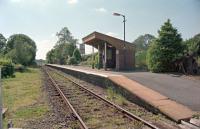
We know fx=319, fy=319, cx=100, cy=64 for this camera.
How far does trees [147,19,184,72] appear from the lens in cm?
2373

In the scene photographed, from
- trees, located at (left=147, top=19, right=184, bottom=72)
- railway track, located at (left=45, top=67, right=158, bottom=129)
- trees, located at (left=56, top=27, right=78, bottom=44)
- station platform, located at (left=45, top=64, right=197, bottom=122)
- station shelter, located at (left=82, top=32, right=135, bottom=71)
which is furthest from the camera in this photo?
trees, located at (left=56, top=27, right=78, bottom=44)

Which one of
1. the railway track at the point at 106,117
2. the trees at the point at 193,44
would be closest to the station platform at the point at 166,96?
the railway track at the point at 106,117

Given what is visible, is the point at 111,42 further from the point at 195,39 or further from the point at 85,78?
the point at 195,39

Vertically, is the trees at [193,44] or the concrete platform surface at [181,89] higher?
the trees at [193,44]

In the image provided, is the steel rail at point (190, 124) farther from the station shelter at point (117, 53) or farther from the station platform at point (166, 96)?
the station shelter at point (117, 53)

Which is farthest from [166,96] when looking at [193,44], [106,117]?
[193,44]

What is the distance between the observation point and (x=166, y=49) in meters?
23.8

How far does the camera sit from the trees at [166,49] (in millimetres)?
23734

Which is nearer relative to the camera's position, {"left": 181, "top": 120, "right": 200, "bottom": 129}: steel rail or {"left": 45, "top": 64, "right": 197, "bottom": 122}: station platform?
{"left": 181, "top": 120, "right": 200, "bottom": 129}: steel rail

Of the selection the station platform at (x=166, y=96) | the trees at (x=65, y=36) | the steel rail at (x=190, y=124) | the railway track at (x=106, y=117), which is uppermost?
the trees at (x=65, y=36)

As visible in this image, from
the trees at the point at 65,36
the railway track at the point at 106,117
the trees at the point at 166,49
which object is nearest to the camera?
the railway track at the point at 106,117

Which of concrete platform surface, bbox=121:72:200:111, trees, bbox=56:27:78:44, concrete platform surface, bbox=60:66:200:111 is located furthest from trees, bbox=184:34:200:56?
A: trees, bbox=56:27:78:44

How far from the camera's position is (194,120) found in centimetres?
909

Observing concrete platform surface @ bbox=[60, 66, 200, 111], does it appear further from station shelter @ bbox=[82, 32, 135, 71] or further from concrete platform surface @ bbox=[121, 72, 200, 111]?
station shelter @ bbox=[82, 32, 135, 71]
